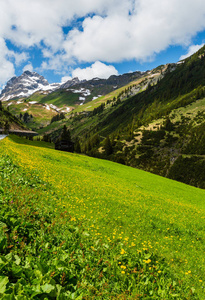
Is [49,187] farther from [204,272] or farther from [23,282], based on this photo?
[204,272]

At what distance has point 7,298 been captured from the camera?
2.89m

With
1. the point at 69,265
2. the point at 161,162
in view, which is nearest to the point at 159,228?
the point at 69,265

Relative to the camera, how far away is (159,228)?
1127cm

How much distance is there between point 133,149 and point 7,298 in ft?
578

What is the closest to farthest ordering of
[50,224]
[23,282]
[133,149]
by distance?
[23,282] → [50,224] → [133,149]

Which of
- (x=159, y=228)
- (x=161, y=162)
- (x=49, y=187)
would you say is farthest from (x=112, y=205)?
(x=161, y=162)

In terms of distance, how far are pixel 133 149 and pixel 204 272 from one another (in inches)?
6705

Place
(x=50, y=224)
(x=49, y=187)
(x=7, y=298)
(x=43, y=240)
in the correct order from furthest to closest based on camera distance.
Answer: (x=49, y=187) → (x=50, y=224) → (x=43, y=240) → (x=7, y=298)

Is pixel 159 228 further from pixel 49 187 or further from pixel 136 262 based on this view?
pixel 49 187

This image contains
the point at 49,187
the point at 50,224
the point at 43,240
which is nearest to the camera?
the point at 43,240

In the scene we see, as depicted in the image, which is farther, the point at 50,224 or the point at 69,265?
the point at 50,224

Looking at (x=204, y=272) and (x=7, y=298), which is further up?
(x=7, y=298)

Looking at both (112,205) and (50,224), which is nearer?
(50,224)

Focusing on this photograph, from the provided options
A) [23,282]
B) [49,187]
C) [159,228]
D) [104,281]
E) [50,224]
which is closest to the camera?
[23,282]
